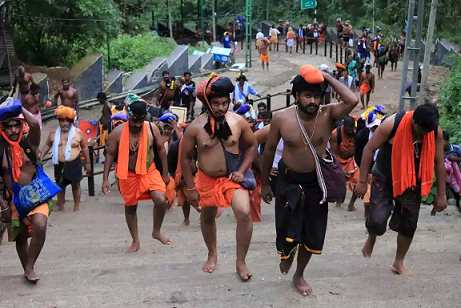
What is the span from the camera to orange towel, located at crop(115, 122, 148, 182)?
19.5 ft

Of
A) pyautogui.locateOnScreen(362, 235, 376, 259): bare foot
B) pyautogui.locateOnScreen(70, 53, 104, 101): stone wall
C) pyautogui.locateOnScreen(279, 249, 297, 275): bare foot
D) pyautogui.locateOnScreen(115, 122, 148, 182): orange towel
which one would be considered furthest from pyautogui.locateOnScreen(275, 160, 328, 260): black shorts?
pyautogui.locateOnScreen(70, 53, 104, 101): stone wall

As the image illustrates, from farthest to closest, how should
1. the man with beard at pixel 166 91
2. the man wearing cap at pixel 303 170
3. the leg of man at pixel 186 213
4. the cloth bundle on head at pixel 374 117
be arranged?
the man with beard at pixel 166 91, the leg of man at pixel 186 213, the cloth bundle on head at pixel 374 117, the man wearing cap at pixel 303 170

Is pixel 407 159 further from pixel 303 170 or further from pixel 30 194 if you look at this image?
pixel 30 194

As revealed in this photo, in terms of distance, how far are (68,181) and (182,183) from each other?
7.30ft

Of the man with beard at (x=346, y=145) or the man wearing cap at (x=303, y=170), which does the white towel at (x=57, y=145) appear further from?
the man wearing cap at (x=303, y=170)

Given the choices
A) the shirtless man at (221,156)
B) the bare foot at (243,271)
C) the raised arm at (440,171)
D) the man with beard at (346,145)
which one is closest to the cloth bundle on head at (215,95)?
the shirtless man at (221,156)

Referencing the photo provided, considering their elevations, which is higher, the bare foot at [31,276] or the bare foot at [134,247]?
the bare foot at [31,276]

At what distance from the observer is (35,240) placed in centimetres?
491

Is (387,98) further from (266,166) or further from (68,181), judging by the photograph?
(266,166)

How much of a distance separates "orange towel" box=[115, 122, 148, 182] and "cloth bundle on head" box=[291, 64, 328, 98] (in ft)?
6.71

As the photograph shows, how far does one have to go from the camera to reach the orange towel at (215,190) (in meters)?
4.91

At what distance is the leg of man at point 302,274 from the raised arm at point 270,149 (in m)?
0.59

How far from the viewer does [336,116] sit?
451 cm

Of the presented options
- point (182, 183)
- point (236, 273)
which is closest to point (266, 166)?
point (236, 273)
